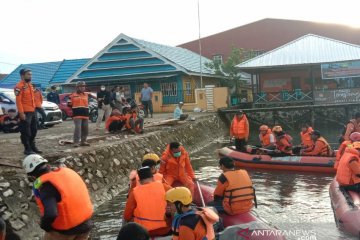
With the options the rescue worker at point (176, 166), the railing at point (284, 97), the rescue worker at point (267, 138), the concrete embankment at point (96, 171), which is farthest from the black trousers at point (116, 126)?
the railing at point (284, 97)

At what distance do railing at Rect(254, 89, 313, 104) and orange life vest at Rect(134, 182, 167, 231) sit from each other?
22660mm

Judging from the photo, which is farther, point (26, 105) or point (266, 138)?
point (266, 138)

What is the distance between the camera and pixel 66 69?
3734cm

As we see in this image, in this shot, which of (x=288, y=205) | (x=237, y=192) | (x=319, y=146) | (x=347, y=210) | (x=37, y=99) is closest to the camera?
(x=237, y=192)

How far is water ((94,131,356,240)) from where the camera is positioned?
8.27 m

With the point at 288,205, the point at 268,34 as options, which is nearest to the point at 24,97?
the point at 288,205

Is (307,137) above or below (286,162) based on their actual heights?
above

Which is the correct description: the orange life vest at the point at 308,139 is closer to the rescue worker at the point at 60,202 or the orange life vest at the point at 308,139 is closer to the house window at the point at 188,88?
the rescue worker at the point at 60,202

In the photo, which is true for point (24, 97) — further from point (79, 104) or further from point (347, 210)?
point (347, 210)

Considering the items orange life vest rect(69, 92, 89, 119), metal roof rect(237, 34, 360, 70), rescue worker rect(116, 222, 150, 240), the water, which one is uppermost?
metal roof rect(237, 34, 360, 70)

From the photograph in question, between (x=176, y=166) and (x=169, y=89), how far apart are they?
890 inches

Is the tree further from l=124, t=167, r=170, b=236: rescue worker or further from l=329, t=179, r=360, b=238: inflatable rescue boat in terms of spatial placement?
l=124, t=167, r=170, b=236: rescue worker

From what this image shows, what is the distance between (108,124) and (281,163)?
6605 mm

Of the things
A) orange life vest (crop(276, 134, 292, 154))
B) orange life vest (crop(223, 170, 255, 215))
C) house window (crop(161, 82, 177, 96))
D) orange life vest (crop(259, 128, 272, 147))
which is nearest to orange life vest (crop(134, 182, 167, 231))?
orange life vest (crop(223, 170, 255, 215))
